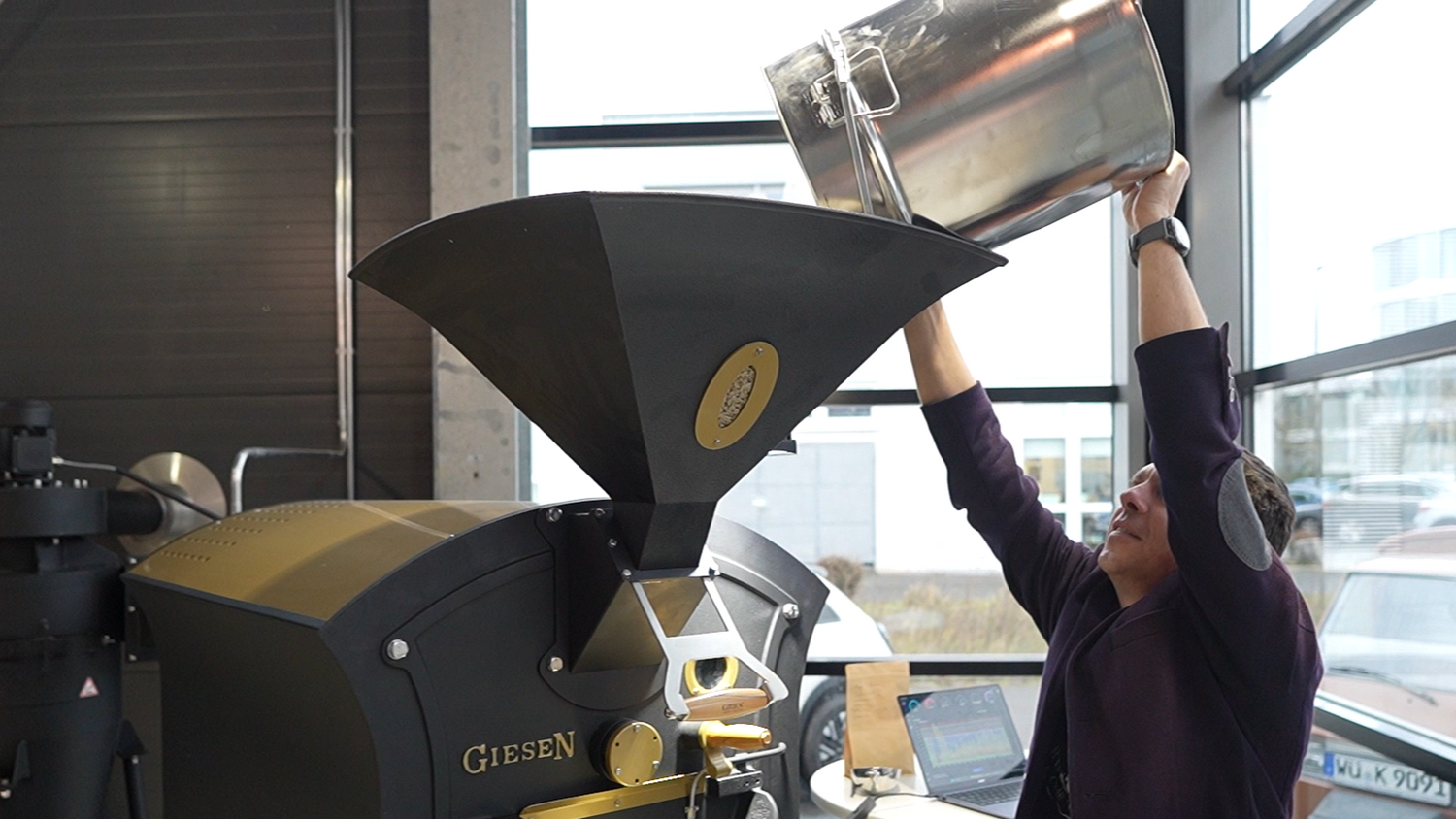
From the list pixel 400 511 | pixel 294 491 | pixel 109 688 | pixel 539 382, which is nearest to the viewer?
pixel 539 382

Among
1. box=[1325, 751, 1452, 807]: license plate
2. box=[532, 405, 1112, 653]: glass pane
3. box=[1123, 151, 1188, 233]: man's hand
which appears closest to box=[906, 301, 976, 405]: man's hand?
box=[1123, 151, 1188, 233]: man's hand

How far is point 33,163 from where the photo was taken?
3.30 metres

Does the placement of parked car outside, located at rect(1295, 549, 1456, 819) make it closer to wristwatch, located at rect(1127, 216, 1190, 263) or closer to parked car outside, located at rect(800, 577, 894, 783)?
wristwatch, located at rect(1127, 216, 1190, 263)

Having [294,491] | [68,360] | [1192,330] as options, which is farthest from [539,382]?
[68,360]

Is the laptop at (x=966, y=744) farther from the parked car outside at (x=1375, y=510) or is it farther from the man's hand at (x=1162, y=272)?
the man's hand at (x=1162, y=272)

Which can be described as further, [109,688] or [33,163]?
[33,163]

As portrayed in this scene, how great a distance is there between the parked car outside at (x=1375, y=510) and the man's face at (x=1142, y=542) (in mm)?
819

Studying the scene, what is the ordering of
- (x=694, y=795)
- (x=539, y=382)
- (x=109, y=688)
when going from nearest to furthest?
1. (x=539, y=382)
2. (x=694, y=795)
3. (x=109, y=688)

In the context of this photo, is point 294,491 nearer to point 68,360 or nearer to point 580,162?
point 68,360

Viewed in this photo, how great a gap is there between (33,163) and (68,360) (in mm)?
557

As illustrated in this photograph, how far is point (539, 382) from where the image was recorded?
1.35 meters

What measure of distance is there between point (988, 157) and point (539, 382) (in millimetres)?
599

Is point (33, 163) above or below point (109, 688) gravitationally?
above

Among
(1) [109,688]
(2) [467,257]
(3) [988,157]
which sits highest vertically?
(3) [988,157]
